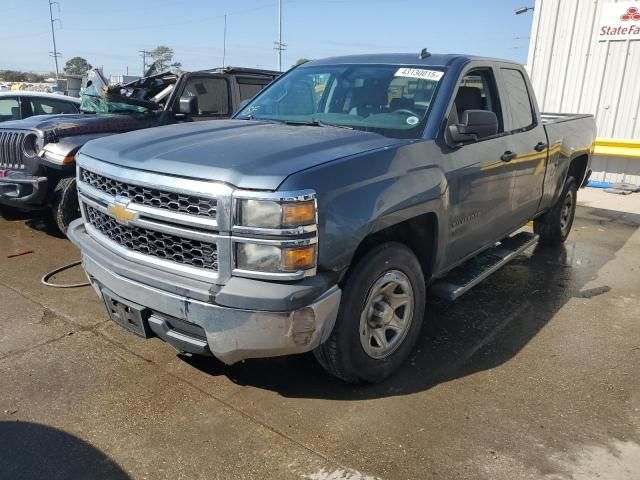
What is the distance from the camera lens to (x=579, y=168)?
636cm

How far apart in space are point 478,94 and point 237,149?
226 cm

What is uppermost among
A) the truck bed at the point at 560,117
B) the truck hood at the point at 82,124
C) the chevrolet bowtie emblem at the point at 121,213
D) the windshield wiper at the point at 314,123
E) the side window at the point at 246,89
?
the side window at the point at 246,89

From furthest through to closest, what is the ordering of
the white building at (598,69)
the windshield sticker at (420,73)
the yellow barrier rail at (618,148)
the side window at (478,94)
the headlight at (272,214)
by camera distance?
the yellow barrier rail at (618,148) < the white building at (598,69) < the side window at (478,94) < the windshield sticker at (420,73) < the headlight at (272,214)

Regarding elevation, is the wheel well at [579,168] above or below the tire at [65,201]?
above

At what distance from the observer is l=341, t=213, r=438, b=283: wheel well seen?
125 inches

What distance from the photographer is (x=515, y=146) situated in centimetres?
434

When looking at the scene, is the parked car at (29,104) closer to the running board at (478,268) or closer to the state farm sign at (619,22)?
the running board at (478,268)

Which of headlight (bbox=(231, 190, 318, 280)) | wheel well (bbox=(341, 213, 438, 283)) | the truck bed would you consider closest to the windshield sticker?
wheel well (bbox=(341, 213, 438, 283))

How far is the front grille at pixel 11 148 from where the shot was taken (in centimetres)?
575

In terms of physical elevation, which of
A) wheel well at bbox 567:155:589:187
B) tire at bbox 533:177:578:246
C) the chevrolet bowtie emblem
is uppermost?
the chevrolet bowtie emblem

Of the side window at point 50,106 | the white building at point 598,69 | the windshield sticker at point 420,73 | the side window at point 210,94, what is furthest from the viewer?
the white building at point 598,69

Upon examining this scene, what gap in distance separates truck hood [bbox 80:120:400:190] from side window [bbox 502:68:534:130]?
1.85m

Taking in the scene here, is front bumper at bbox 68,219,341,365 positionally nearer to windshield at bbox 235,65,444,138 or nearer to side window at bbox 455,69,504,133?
windshield at bbox 235,65,444,138

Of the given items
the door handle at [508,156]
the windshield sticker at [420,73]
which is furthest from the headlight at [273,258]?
the door handle at [508,156]
